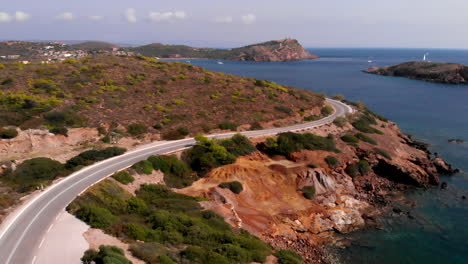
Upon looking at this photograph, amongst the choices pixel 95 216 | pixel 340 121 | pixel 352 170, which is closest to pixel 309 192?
pixel 352 170

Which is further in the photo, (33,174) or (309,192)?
(309,192)

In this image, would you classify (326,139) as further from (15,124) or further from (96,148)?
(15,124)

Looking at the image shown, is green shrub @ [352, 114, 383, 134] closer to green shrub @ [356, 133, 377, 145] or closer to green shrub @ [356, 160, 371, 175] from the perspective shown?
green shrub @ [356, 133, 377, 145]

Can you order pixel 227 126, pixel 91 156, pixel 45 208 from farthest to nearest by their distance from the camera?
pixel 227 126 → pixel 91 156 → pixel 45 208

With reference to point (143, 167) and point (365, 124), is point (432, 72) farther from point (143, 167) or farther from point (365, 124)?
point (143, 167)

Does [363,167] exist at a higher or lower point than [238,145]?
lower

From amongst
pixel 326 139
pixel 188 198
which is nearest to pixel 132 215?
pixel 188 198
